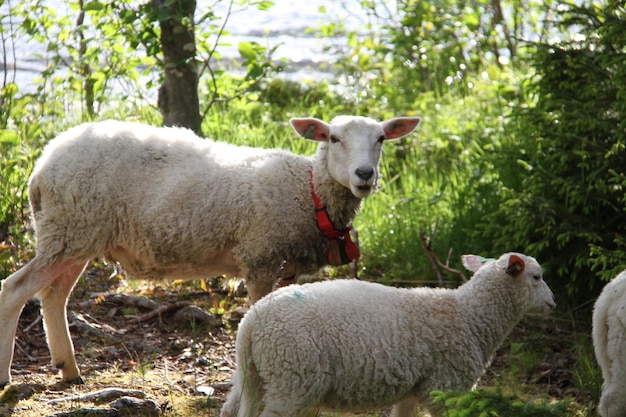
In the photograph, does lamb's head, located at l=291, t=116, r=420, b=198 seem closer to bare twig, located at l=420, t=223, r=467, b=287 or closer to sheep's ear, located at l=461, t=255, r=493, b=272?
bare twig, located at l=420, t=223, r=467, b=287

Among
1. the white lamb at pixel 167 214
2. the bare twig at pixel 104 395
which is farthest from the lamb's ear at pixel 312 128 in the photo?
the bare twig at pixel 104 395

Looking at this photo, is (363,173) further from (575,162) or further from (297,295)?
(575,162)

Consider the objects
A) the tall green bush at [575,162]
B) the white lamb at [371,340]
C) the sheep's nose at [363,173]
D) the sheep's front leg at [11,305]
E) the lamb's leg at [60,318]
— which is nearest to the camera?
the white lamb at [371,340]

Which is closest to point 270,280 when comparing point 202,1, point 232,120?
point 232,120

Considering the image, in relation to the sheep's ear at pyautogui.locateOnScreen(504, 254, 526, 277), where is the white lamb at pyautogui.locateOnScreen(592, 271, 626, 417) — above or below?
below

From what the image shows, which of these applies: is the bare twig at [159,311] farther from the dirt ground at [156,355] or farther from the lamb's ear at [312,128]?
the lamb's ear at [312,128]

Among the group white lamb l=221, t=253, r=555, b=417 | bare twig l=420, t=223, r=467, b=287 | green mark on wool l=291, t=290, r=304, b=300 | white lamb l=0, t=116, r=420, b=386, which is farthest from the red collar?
green mark on wool l=291, t=290, r=304, b=300

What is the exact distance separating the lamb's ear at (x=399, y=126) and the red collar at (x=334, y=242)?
0.76 metres

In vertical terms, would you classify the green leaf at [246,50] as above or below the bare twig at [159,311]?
above

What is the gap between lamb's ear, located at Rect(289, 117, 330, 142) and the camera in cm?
532

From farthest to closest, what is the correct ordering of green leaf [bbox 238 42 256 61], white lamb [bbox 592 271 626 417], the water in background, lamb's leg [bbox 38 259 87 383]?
the water in background → green leaf [bbox 238 42 256 61] → lamb's leg [bbox 38 259 87 383] → white lamb [bbox 592 271 626 417]

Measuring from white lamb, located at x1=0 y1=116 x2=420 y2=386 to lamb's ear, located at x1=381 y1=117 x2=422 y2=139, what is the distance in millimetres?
401

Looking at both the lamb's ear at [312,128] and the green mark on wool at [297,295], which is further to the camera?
the lamb's ear at [312,128]

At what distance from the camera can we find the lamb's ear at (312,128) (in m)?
5.32
